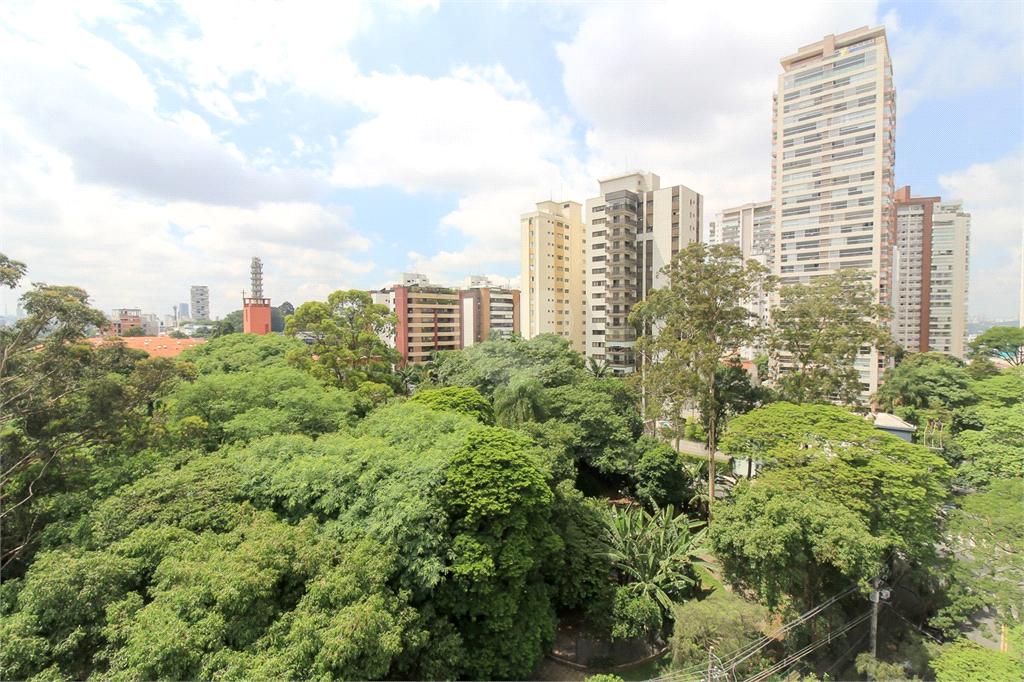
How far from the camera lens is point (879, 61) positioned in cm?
2672

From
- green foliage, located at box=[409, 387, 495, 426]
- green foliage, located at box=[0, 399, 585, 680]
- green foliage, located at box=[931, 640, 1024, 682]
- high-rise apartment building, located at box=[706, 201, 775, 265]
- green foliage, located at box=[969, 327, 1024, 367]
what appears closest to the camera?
green foliage, located at box=[0, 399, 585, 680]

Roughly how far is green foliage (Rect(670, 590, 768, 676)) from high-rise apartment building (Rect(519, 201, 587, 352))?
94.2 feet

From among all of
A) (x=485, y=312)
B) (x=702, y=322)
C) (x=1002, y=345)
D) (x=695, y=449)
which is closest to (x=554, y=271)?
(x=485, y=312)

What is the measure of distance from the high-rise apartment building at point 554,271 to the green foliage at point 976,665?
3043cm

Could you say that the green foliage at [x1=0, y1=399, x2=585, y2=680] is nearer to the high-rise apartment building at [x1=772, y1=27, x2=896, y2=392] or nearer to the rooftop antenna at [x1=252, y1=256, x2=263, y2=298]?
the high-rise apartment building at [x1=772, y1=27, x2=896, y2=392]

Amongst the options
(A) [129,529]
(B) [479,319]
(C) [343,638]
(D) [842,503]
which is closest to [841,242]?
(D) [842,503]

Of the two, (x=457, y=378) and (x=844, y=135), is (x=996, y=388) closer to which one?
(x=844, y=135)

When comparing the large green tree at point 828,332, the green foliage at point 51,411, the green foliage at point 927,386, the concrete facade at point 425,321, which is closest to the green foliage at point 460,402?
the green foliage at point 51,411

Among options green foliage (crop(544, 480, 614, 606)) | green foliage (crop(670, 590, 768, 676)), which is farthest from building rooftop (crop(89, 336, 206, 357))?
green foliage (crop(670, 590, 768, 676))

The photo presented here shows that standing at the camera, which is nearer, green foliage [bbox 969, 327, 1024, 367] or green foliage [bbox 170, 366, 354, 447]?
green foliage [bbox 170, 366, 354, 447]

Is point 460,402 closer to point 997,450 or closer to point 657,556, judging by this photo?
point 657,556

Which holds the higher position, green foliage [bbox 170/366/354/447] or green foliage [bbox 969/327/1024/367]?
green foliage [bbox 969/327/1024/367]

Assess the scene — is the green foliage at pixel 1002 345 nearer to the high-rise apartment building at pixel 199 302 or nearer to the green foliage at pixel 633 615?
the green foliage at pixel 633 615

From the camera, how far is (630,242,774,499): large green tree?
13656mm
